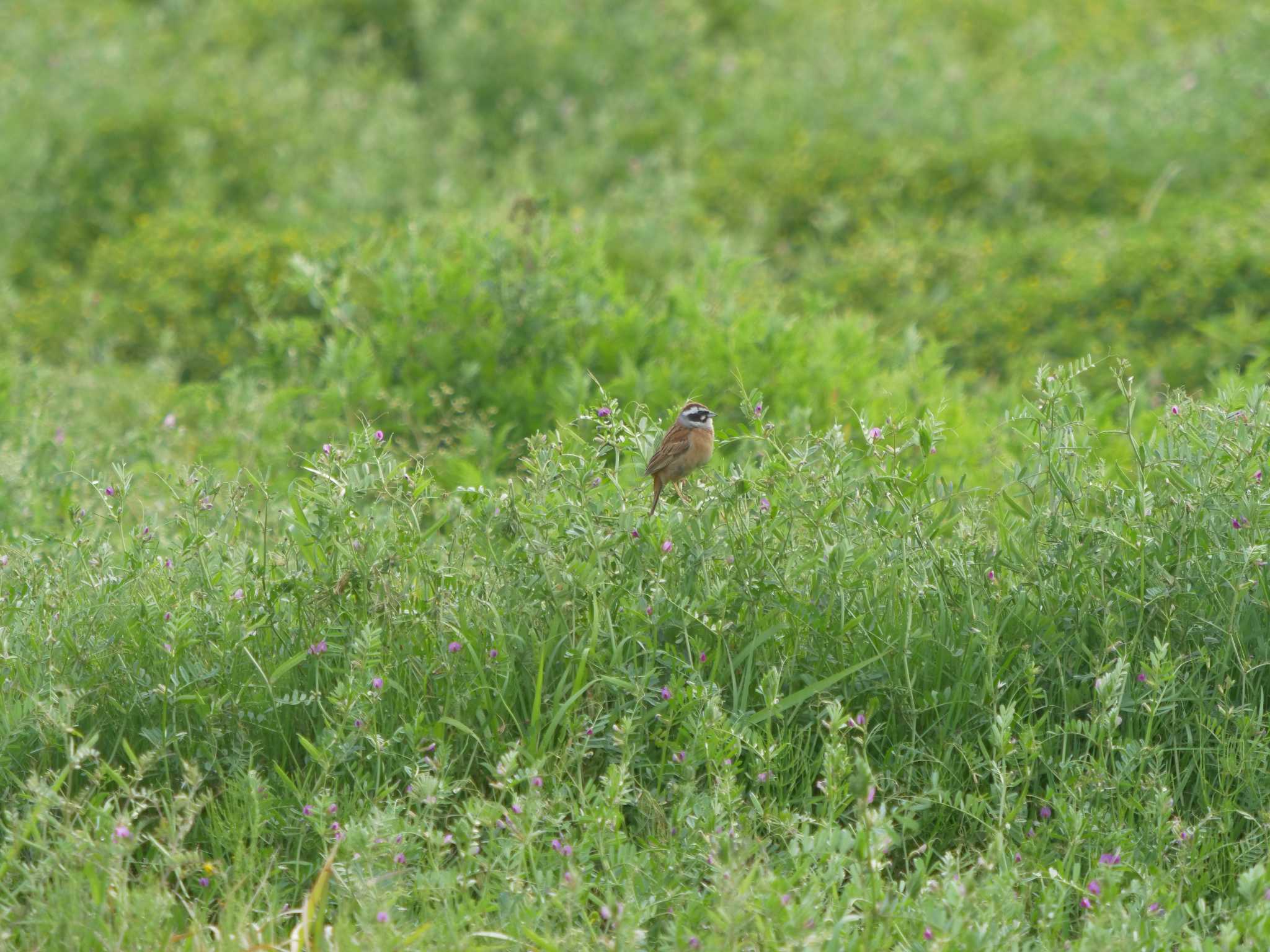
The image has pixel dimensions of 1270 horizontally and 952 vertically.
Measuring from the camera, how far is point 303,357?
788 cm

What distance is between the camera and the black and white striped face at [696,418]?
536 cm

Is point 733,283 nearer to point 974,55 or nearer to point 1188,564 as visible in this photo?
point 1188,564

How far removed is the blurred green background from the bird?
838 mm

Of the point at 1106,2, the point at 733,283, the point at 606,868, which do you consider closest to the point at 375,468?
the point at 606,868

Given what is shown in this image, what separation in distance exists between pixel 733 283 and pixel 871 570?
3886 mm

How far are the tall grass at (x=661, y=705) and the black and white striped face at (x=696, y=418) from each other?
0.42 m

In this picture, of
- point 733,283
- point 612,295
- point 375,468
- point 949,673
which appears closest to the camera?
point 949,673

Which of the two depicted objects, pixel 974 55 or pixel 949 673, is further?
pixel 974 55

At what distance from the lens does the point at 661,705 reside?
170 inches

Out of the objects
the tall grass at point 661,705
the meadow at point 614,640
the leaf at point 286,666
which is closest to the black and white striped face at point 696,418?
the meadow at point 614,640

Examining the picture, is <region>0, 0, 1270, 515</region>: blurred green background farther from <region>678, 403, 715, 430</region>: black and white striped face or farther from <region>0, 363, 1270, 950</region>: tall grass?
<region>0, 363, 1270, 950</region>: tall grass

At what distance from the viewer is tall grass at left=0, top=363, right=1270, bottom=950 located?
377 cm

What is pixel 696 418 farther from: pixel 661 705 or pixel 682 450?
pixel 661 705

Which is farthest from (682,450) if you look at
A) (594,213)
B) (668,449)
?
(594,213)
